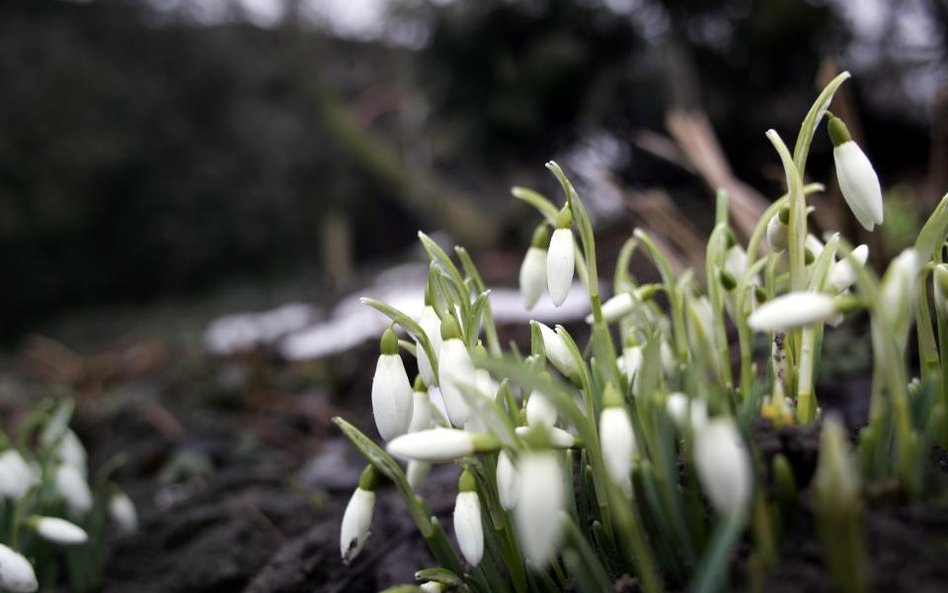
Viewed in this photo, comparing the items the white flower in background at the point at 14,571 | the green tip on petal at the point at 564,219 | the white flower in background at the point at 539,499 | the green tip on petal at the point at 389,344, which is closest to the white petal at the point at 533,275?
the green tip on petal at the point at 564,219

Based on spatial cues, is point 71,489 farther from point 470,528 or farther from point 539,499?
point 539,499

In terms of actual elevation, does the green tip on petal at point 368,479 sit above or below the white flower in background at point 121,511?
above

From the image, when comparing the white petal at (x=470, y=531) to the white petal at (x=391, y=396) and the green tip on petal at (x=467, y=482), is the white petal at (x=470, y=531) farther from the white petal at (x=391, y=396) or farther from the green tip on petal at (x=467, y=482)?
the white petal at (x=391, y=396)

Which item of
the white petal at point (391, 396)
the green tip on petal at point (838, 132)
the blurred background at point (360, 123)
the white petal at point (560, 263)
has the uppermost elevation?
the blurred background at point (360, 123)

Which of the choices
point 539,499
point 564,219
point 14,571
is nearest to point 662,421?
point 539,499

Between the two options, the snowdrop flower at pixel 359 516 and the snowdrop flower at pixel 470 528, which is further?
the snowdrop flower at pixel 359 516

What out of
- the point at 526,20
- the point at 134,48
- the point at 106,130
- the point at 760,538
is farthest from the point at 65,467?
the point at 134,48
